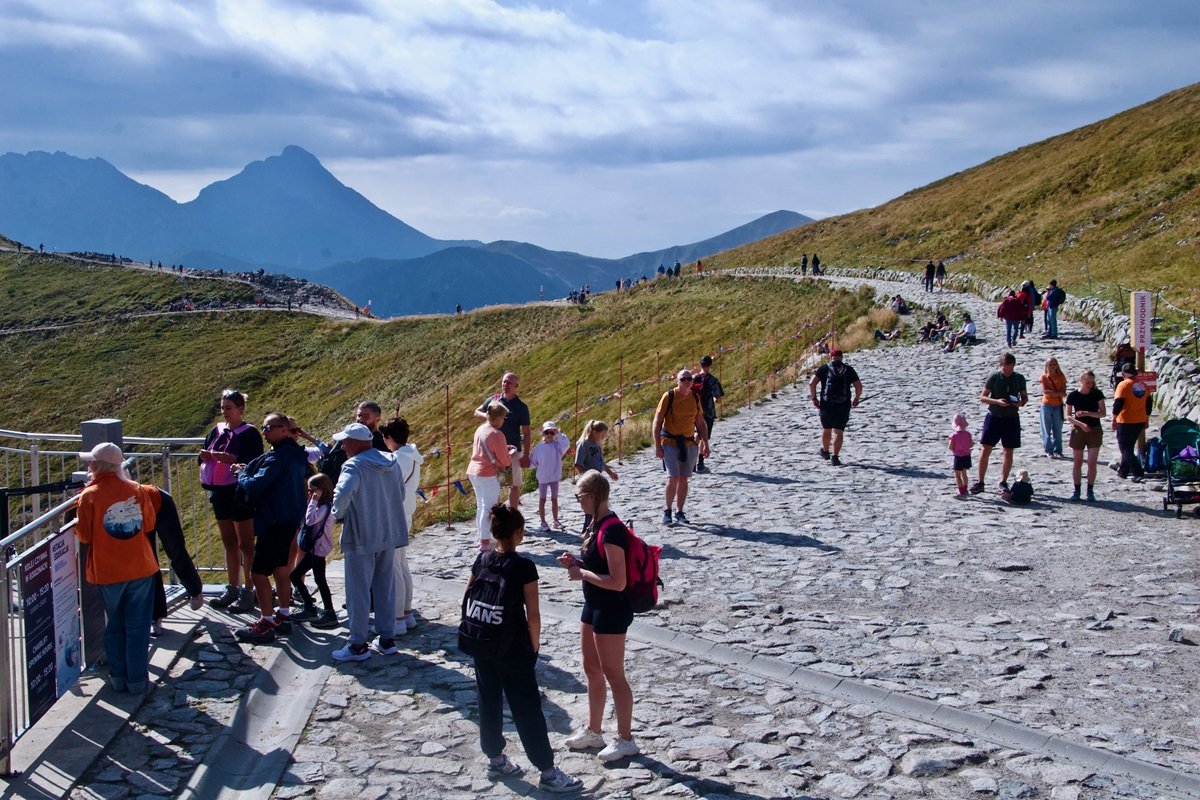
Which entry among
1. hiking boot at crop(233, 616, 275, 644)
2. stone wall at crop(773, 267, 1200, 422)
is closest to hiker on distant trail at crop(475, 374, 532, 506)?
hiking boot at crop(233, 616, 275, 644)

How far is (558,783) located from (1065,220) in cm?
7188

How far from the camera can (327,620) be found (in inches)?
380

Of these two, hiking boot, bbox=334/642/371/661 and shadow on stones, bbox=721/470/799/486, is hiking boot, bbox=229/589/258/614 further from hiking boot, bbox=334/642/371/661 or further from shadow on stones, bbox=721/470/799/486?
shadow on stones, bbox=721/470/799/486

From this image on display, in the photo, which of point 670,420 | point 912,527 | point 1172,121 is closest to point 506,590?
point 670,420

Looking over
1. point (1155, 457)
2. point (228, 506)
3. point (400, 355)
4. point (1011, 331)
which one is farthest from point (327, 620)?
point (400, 355)

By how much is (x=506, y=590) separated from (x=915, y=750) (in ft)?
9.24

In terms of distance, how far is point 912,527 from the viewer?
12.8m

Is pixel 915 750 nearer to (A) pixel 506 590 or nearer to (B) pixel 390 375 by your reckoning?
(A) pixel 506 590

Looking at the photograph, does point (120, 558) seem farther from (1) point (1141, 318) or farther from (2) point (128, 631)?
(1) point (1141, 318)

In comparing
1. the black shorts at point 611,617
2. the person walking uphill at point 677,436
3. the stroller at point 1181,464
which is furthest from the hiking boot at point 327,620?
the stroller at point 1181,464

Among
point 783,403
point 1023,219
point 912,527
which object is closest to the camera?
point 912,527

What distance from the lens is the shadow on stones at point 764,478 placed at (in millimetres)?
15820

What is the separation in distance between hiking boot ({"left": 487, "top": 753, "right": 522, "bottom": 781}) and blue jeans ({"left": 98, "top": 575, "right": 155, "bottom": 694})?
113 inches

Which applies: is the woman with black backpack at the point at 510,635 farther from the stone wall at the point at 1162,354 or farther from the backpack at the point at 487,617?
Result: the stone wall at the point at 1162,354
